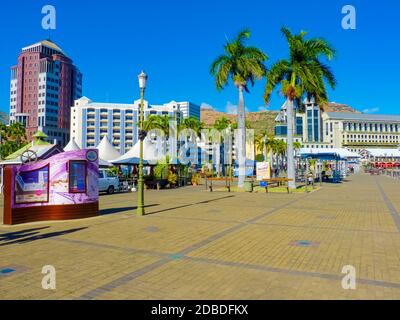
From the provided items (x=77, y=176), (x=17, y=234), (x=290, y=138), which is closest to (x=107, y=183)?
(x=77, y=176)

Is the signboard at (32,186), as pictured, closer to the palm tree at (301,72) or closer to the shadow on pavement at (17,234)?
the shadow on pavement at (17,234)

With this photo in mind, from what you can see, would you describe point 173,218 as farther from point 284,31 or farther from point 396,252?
point 284,31

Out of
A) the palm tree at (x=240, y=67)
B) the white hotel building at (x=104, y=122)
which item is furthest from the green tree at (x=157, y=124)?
the white hotel building at (x=104, y=122)

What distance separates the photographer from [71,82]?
143m

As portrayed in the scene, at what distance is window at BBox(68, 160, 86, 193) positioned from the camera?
12.5 m

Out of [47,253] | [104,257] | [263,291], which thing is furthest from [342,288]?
[47,253]

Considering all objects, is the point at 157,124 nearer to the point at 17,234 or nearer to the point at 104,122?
the point at 17,234

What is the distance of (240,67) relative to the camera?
1050 inches

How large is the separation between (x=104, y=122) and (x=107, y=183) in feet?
352

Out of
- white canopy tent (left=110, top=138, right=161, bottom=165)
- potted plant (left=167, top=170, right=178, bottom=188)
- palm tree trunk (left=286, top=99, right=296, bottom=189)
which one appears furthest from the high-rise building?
palm tree trunk (left=286, top=99, right=296, bottom=189)

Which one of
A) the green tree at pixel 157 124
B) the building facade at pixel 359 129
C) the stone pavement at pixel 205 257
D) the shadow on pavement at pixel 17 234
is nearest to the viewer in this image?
the stone pavement at pixel 205 257

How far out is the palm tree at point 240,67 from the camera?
26703 millimetres

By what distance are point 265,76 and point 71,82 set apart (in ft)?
434
